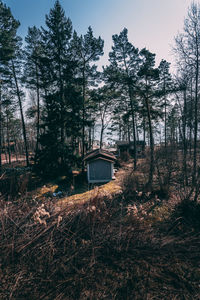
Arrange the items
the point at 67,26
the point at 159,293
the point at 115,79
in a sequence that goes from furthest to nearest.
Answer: the point at 67,26 → the point at 115,79 → the point at 159,293

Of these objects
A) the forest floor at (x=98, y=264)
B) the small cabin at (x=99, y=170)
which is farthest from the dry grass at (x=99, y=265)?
the small cabin at (x=99, y=170)

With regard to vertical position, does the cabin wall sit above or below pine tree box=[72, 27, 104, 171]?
below

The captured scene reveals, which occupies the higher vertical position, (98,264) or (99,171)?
(98,264)

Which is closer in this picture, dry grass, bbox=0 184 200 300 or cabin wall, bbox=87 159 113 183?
dry grass, bbox=0 184 200 300

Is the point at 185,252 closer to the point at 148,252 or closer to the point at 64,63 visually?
the point at 148,252

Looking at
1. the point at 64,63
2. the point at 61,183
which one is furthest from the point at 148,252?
the point at 64,63

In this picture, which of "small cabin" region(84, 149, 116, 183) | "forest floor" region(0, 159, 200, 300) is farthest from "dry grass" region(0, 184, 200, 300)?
"small cabin" region(84, 149, 116, 183)

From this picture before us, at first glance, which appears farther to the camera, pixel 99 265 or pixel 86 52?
pixel 86 52

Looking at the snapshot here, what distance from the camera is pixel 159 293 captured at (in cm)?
202

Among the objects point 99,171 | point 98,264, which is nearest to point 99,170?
point 99,171

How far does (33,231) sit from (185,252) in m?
3.11

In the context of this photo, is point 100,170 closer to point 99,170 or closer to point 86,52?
point 99,170

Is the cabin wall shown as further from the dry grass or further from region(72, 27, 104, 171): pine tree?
the dry grass

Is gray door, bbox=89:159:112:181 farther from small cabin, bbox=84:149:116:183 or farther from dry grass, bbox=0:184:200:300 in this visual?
dry grass, bbox=0:184:200:300
